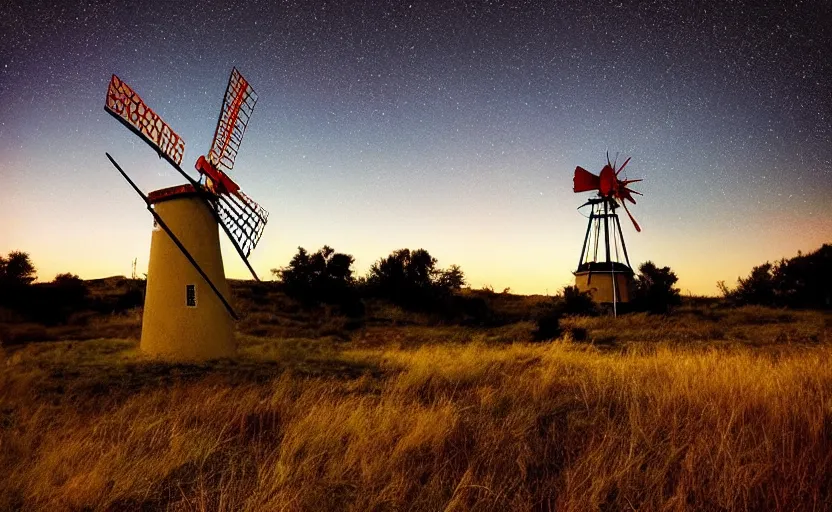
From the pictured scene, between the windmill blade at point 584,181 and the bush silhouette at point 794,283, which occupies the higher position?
the windmill blade at point 584,181

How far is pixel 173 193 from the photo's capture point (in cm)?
1156

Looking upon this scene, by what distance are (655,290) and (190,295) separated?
26258 mm

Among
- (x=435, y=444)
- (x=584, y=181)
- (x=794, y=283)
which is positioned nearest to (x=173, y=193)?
(x=435, y=444)

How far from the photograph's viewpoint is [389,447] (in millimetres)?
3938

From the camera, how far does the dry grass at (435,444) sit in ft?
9.95

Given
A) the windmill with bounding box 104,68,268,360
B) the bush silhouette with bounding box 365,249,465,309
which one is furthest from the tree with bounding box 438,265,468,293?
the windmill with bounding box 104,68,268,360

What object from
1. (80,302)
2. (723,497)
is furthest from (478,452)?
(80,302)

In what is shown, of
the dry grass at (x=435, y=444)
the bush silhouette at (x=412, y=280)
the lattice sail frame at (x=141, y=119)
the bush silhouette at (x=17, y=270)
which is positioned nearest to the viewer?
the dry grass at (x=435, y=444)

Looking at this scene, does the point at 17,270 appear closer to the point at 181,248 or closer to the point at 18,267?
the point at 18,267

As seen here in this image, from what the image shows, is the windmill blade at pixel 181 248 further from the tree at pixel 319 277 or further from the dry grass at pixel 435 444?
the tree at pixel 319 277

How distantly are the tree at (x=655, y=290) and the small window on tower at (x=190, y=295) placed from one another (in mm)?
23266

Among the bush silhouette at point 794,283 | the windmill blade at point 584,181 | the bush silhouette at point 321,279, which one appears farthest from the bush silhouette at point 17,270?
the bush silhouette at point 794,283

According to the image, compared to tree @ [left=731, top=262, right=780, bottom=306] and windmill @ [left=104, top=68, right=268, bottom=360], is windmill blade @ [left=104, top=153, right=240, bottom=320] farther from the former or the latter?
tree @ [left=731, top=262, right=780, bottom=306]

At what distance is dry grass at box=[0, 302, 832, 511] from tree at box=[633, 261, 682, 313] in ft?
68.6
